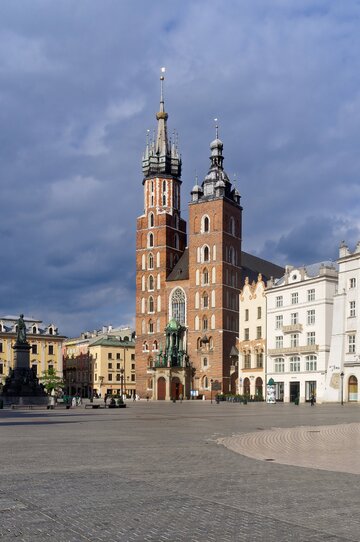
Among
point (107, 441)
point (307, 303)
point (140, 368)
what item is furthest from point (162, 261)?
point (107, 441)

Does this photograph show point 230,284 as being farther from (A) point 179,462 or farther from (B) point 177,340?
(A) point 179,462

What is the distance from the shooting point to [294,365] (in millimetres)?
83438

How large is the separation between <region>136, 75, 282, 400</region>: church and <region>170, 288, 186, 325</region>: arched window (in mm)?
153

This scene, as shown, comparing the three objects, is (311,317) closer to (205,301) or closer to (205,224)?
(205,301)

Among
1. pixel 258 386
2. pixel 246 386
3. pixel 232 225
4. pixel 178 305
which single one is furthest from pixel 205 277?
pixel 258 386

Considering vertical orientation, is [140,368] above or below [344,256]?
below

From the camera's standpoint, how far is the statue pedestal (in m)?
70.4

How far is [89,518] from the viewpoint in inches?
391

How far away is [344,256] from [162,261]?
4378 cm

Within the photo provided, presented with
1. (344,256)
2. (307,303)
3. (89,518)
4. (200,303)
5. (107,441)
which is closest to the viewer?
(89,518)

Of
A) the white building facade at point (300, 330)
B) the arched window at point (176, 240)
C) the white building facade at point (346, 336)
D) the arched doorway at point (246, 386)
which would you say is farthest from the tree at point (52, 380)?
the white building facade at point (346, 336)

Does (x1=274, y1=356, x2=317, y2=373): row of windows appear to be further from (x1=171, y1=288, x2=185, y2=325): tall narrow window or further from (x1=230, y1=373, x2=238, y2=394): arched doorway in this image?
(x1=171, y1=288, x2=185, y2=325): tall narrow window

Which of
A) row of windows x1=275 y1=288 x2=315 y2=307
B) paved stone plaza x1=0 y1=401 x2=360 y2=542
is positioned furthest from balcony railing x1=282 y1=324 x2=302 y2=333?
paved stone plaza x1=0 y1=401 x2=360 y2=542

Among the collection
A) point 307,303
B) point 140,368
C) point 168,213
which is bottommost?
point 140,368
